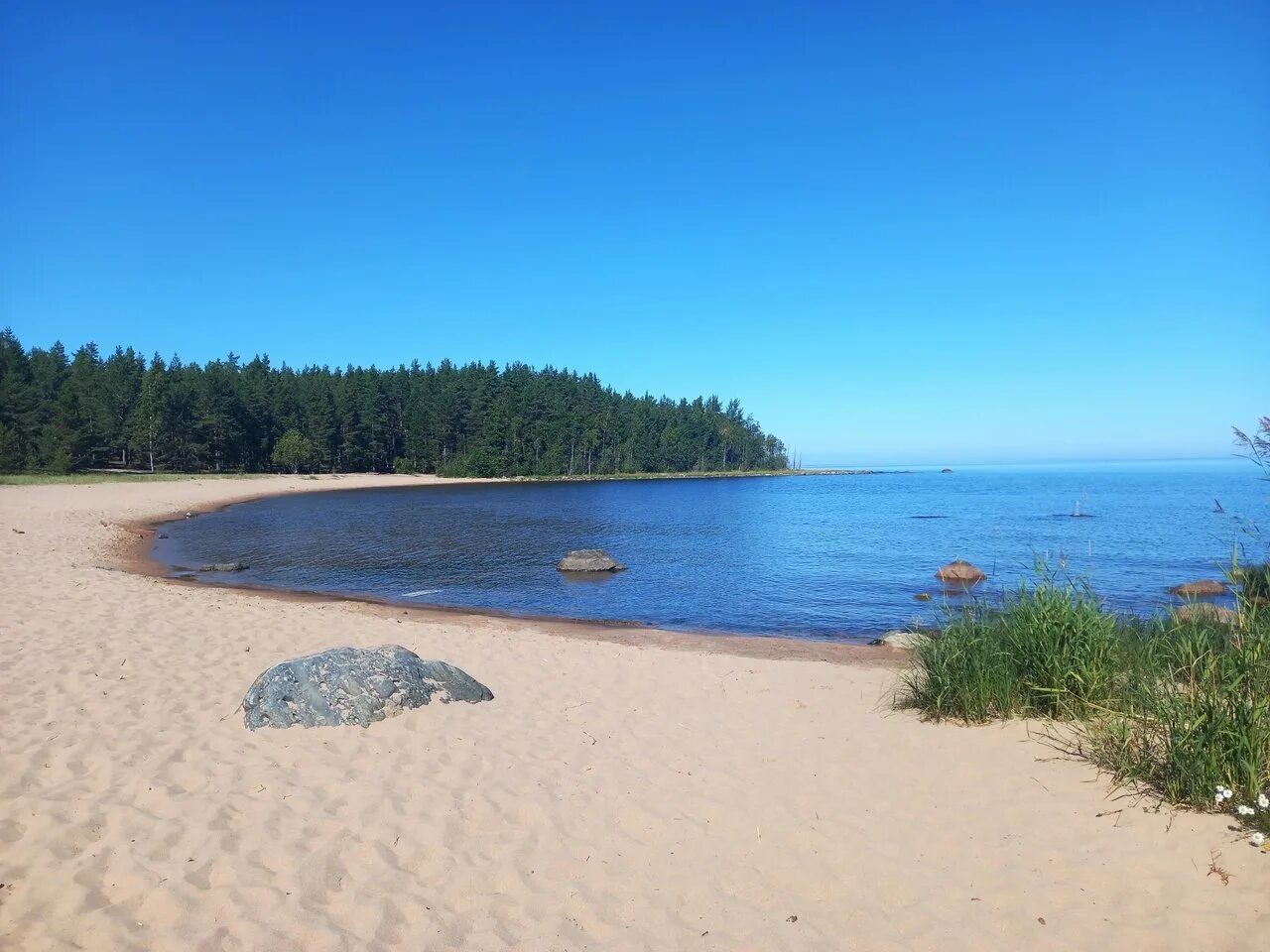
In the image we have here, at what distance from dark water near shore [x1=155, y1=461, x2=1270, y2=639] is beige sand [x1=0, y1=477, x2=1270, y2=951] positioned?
246 cm

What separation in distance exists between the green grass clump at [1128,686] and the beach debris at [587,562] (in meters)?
16.5

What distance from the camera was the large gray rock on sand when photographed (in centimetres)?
719

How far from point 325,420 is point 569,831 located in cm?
9283

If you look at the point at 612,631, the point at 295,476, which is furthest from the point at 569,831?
the point at 295,476

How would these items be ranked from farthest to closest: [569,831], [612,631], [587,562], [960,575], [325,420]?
1. [325,420]
2. [587,562]
3. [960,575]
4. [612,631]
5. [569,831]

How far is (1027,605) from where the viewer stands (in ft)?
24.7

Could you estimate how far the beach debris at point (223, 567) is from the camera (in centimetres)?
2257

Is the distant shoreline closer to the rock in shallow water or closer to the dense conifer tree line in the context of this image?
the dense conifer tree line

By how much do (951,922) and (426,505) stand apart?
51786 mm

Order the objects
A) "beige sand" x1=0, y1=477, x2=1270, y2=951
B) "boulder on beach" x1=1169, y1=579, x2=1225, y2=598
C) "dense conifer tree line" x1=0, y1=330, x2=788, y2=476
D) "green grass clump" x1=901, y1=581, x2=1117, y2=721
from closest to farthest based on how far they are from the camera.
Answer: "beige sand" x1=0, y1=477, x2=1270, y2=951, "green grass clump" x1=901, y1=581, x2=1117, y2=721, "boulder on beach" x1=1169, y1=579, x2=1225, y2=598, "dense conifer tree line" x1=0, y1=330, x2=788, y2=476

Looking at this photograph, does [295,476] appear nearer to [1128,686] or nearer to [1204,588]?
[1204,588]

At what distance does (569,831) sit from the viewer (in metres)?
5.41

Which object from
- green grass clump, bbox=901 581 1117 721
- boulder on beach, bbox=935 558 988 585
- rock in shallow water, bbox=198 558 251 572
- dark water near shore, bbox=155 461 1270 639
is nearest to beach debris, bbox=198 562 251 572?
rock in shallow water, bbox=198 558 251 572

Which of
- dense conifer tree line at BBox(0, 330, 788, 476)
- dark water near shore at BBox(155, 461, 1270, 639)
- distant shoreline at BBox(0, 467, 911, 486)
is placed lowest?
dark water near shore at BBox(155, 461, 1270, 639)
